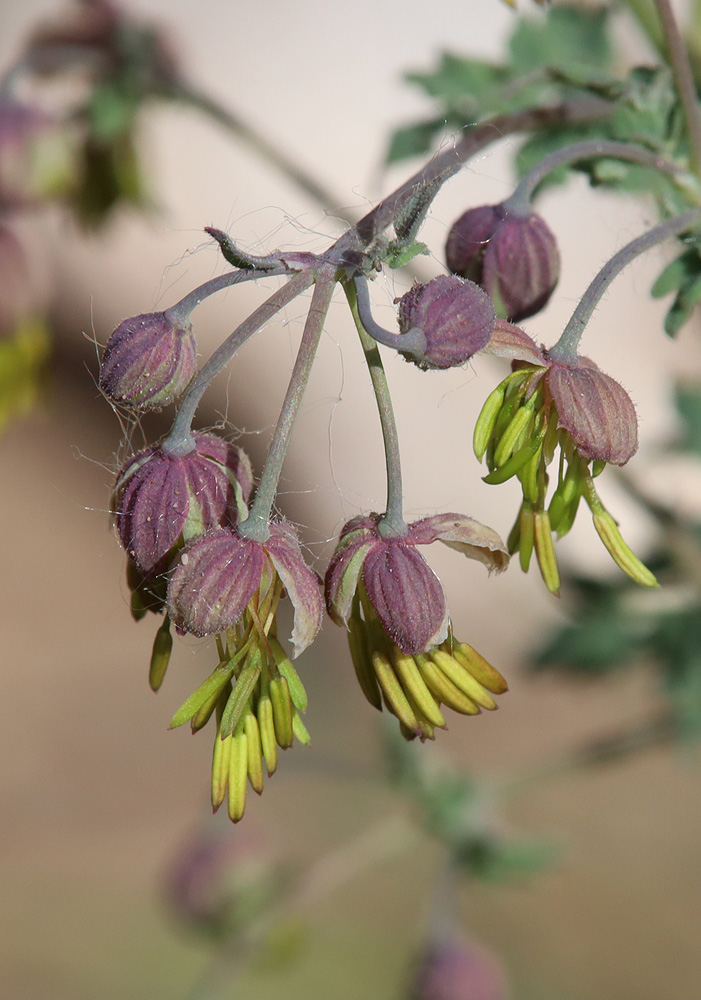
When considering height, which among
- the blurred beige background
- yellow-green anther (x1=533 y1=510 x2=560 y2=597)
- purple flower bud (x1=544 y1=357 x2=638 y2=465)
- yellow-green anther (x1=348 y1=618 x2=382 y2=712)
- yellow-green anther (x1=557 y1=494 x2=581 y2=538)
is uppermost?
purple flower bud (x1=544 y1=357 x2=638 y2=465)

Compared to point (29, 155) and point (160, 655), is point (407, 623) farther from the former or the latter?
point (29, 155)

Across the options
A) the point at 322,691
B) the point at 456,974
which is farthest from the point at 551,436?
the point at 322,691

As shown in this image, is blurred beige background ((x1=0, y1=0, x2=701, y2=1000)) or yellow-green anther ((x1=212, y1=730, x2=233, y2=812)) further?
blurred beige background ((x1=0, y1=0, x2=701, y2=1000))

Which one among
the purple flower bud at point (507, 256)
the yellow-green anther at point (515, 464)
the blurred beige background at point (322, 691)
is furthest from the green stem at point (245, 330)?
the blurred beige background at point (322, 691)

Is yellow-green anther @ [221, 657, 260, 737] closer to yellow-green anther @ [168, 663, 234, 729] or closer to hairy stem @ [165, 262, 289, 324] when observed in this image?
yellow-green anther @ [168, 663, 234, 729]

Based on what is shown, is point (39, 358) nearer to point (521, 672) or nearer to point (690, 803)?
point (521, 672)

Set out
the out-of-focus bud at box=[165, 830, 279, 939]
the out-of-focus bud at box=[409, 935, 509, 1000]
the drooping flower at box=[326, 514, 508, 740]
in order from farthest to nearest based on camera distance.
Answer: the out-of-focus bud at box=[165, 830, 279, 939]
the out-of-focus bud at box=[409, 935, 509, 1000]
the drooping flower at box=[326, 514, 508, 740]

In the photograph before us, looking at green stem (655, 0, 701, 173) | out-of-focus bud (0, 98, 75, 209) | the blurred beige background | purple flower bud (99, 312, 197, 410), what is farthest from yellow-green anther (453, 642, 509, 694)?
the blurred beige background
